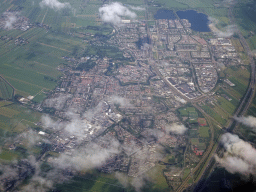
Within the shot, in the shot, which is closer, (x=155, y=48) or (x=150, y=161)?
(x=150, y=161)

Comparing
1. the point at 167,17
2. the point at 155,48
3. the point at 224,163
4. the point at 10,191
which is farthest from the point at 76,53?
the point at 224,163

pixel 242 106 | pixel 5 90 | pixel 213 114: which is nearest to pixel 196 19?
pixel 242 106

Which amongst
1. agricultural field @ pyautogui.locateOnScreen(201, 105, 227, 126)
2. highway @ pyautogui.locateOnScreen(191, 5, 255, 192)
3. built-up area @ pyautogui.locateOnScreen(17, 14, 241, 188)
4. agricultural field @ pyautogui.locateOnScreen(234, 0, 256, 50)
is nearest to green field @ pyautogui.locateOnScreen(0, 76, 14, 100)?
built-up area @ pyautogui.locateOnScreen(17, 14, 241, 188)

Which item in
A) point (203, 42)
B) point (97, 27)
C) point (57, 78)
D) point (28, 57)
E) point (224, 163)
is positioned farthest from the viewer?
point (97, 27)

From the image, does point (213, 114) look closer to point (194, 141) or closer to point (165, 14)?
point (194, 141)

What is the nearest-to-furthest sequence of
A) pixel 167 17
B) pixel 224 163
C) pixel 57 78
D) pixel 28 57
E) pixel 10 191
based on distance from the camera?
pixel 10 191
pixel 224 163
pixel 57 78
pixel 28 57
pixel 167 17

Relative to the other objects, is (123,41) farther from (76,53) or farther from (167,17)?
(167,17)

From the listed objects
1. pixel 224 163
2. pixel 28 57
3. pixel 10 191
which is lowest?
pixel 10 191
